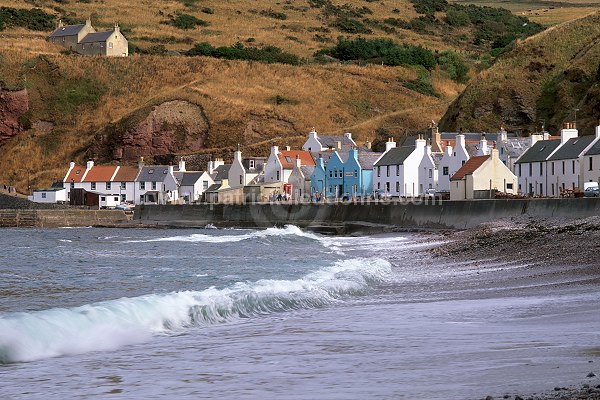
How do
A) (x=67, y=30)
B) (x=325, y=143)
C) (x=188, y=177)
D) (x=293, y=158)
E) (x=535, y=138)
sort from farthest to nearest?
1. (x=67, y=30)
2. (x=188, y=177)
3. (x=325, y=143)
4. (x=293, y=158)
5. (x=535, y=138)

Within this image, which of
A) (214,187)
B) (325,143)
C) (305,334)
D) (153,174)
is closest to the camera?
(305,334)

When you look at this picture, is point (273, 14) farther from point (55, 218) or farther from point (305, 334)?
point (305, 334)

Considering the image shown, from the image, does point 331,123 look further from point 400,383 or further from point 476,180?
point 400,383

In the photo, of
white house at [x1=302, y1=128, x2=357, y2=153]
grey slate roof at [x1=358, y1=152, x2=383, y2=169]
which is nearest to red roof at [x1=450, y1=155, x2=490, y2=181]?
grey slate roof at [x1=358, y1=152, x2=383, y2=169]

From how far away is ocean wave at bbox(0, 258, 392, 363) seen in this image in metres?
15.4

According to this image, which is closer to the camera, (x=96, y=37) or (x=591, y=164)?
(x=591, y=164)

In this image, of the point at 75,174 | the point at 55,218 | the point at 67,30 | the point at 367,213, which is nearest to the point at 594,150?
the point at 367,213

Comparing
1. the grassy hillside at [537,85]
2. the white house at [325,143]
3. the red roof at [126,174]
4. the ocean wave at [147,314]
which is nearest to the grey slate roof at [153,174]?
the red roof at [126,174]

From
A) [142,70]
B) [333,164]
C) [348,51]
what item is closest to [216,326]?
[333,164]

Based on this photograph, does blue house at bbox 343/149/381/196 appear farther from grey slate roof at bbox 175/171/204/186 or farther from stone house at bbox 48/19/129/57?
stone house at bbox 48/19/129/57

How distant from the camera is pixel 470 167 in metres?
63.5

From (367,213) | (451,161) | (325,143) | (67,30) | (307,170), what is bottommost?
(367,213)

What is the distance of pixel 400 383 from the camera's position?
1209cm

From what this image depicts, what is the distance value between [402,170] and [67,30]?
82.0m
